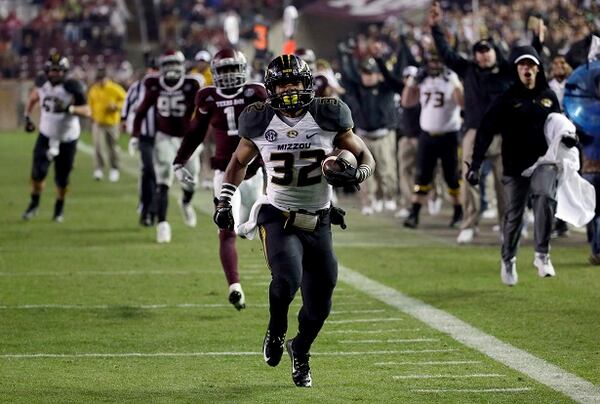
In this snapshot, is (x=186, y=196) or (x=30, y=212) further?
(x=30, y=212)

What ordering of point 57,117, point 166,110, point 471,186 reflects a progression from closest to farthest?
1. point 471,186
2. point 166,110
3. point 57,117

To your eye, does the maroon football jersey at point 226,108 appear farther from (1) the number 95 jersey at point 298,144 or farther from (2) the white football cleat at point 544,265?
(1) the number 95 jersey at point 298,144

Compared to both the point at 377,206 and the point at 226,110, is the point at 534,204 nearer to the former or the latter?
the point at 226,110

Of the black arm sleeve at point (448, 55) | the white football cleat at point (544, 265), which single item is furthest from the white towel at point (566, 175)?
the black arm sleeve at point (448, 55)

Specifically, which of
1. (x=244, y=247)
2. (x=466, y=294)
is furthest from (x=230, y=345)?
(x=244, y=247)

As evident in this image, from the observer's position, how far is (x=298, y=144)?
27.9 ft

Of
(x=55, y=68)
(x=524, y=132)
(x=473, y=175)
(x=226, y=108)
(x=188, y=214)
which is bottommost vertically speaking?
(x=188, y=214)

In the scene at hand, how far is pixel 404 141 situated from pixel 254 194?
27.3ft

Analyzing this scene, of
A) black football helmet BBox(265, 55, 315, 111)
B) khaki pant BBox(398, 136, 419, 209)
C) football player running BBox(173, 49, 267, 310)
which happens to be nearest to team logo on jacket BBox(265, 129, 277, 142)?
black football helmet BBox(265, 55, 315, 111)

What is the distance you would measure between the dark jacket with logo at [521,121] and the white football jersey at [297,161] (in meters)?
3.75

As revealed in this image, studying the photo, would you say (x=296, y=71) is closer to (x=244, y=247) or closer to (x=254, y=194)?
(x=254, y=194)

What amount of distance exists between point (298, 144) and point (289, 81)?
334 millimetres

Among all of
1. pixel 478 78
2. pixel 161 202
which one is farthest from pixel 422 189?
pixel 161 202

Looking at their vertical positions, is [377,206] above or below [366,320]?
above
